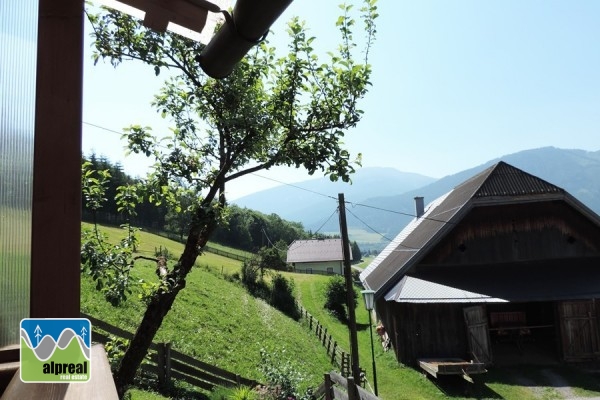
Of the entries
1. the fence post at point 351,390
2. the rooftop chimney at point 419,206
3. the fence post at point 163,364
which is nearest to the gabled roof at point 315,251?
the rooftop chimney at point 419,206

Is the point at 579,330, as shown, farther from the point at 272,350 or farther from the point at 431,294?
the point at 272,350

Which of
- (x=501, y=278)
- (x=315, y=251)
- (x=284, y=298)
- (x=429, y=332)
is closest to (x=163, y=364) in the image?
(x=429, y=332)

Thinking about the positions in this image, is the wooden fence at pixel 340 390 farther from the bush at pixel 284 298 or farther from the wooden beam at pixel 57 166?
the bush at pixel 284 298

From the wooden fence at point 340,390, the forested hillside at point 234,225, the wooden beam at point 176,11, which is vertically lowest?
the wooden fence at point 340,390

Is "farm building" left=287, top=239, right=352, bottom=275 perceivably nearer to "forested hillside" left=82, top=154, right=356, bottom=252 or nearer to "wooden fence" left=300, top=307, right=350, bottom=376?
"forested hillside" left=82, top=154, right=356, bottom=252

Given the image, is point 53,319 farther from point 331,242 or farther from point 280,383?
point 331,242

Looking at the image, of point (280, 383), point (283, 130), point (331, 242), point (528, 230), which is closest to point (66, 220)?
point (283, 130)

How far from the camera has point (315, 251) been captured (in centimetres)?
6450

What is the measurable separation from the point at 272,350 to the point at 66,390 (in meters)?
16.9

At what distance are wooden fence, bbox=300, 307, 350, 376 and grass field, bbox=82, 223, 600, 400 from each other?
423 mm

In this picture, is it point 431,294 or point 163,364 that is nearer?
point 163,364

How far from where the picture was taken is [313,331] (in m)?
24.2

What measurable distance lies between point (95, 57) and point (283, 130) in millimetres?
2393

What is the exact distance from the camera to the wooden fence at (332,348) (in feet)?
53.9
